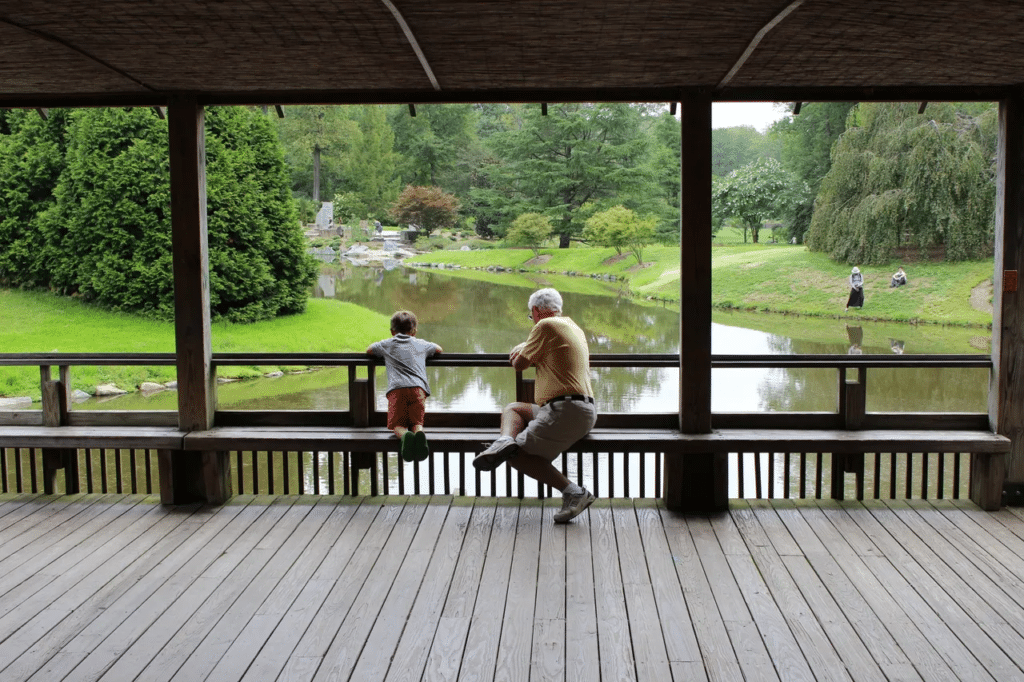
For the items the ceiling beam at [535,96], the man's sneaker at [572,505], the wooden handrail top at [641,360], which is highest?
the ceiling beam at [535,96]

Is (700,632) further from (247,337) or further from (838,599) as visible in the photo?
(247,337)

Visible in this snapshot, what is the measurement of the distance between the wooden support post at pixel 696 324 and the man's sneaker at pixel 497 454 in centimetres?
88

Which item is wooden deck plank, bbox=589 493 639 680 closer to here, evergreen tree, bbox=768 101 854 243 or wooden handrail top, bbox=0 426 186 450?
wooden handrail top, bbox=0 426 186 450

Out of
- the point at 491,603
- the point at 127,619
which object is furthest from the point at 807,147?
the point at 127,619

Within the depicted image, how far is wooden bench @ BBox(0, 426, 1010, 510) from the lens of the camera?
14.3 ft

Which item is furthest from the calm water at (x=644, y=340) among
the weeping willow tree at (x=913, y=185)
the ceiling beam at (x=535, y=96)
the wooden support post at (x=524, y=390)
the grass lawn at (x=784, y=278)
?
the ceiling beam at (x=535, y=96)

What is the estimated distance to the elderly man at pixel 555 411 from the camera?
13.5 ft

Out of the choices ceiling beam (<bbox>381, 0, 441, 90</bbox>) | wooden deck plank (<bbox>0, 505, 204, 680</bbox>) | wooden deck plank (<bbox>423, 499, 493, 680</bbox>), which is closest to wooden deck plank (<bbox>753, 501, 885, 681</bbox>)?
wooden deck plank (<bbox>423, 499, 493, 680</bbox>)

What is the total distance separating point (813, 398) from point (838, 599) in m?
7.45

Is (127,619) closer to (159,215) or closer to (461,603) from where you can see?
(461,603)

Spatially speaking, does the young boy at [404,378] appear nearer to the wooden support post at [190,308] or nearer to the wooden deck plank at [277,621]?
the wooden deck plank at [277,621]

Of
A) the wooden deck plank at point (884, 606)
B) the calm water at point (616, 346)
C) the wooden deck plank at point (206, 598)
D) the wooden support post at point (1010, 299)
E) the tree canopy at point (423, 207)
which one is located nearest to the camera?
the wooden deck plank at point (884, 606)

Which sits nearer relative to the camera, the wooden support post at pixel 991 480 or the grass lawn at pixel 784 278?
the wooden support post at pixel 991 480

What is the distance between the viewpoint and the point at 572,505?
4180mm
